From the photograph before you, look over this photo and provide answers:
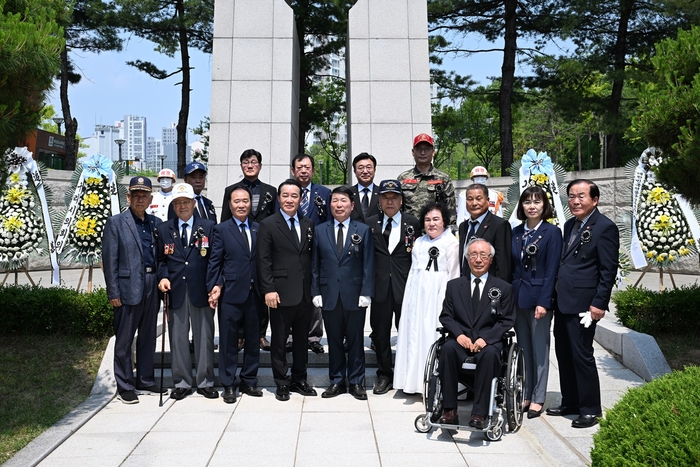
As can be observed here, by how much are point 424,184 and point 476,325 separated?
1720 mm

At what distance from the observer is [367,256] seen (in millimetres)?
5723

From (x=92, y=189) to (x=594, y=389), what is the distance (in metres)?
6.50

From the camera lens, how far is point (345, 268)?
5.70m

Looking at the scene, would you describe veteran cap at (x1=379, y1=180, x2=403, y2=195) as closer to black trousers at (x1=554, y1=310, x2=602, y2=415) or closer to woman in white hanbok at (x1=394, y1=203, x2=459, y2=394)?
woman in white hanbok at (x1=394, y1=203, x2=459, y2=394)

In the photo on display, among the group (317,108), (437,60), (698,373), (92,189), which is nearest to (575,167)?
(437,60)

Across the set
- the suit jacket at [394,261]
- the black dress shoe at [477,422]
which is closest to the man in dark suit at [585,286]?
the black dress shoe at [477,422]

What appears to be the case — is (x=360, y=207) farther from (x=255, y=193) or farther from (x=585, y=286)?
(x=585, y=286)

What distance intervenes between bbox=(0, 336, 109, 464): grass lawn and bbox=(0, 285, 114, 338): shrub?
0.10 metres

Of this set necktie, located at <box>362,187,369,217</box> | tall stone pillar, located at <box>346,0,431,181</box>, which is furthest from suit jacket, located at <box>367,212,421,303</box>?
tall stone pillar, located at <box>346,0,431,181</box>

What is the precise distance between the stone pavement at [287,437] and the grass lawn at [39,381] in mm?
154

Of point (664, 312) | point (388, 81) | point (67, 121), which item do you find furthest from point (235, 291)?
point (67, 121)

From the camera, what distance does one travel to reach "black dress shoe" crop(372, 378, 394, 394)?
19.2 ft

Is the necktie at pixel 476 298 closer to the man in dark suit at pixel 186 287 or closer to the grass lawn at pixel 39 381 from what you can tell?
the man in dark suit at pixel 186 287

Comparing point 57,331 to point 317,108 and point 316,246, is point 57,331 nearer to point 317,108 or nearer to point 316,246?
point 316,246
